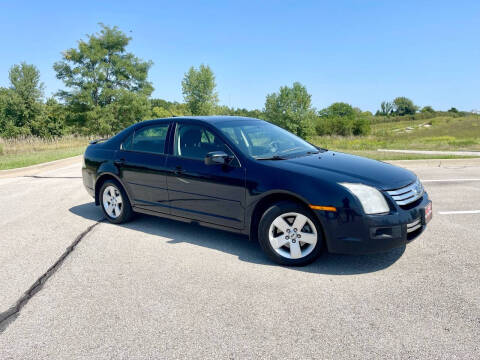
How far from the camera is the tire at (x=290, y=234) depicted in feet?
12.7

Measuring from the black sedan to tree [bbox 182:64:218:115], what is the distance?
5114 cm

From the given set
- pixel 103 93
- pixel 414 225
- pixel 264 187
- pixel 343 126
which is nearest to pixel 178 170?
pixel 264 187

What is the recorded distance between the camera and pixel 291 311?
10.1ft

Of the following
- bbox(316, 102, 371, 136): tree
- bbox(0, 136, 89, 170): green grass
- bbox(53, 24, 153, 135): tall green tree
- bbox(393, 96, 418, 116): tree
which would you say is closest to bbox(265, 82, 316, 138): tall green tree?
bbox(316, 102, 371, 136): tree

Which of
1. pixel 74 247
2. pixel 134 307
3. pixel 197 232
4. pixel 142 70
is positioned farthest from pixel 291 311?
pixel 142 70

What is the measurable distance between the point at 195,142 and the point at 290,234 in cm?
175

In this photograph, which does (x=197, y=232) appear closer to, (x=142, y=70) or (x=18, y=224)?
(x=18, y=224)

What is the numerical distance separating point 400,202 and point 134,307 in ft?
8.72

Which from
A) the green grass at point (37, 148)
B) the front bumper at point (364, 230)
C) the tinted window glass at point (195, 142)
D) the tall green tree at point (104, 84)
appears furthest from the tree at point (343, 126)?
the front bumper at point (364, 230)

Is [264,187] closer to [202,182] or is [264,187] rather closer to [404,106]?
[202,182]

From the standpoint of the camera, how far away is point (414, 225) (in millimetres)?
3820

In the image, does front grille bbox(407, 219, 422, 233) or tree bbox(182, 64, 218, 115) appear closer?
front grille bbox(407, 219, 422, 233)

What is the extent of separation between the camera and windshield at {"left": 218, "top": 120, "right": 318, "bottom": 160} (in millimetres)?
4555

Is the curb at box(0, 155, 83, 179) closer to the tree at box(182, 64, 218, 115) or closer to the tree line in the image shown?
the tree line
